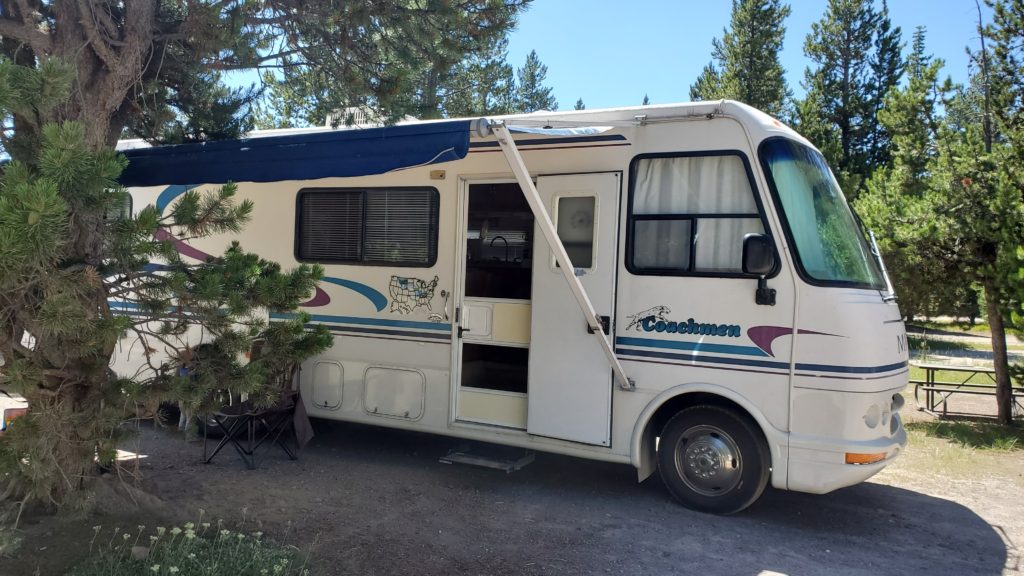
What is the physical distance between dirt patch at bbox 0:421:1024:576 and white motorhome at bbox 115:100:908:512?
40 centimetres

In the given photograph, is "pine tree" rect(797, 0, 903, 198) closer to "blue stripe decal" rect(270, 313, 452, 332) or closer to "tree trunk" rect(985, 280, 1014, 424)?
"tree trunk" rect(985, 280, 1014, 424)

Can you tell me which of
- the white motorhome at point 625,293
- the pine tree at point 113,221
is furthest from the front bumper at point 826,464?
the pine tree at point 113,221

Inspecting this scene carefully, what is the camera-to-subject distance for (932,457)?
7391mm

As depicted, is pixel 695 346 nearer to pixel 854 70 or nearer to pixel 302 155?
pixel 302 155

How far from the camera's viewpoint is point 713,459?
5.46 m

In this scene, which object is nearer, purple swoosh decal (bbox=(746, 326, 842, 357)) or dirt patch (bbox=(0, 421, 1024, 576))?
dirt patch (bbox=(0, 421, 1024, 576))

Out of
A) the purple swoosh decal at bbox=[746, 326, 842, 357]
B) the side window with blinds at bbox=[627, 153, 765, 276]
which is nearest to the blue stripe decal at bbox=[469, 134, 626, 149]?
the side window with blinds at bbox=[627, 153, 765, 276]

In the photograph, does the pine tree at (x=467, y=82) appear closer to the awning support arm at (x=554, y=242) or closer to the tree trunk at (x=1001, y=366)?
the awning support arm at (x=554, y=242)

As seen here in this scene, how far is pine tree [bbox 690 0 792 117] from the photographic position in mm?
22312

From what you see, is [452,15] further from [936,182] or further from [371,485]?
[936,182]

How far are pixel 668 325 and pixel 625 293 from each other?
386 mm

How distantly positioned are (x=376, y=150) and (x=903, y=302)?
8258 mm

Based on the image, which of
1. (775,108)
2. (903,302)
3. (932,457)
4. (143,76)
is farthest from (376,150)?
(775,108)

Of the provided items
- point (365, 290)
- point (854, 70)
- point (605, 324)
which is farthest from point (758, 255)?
point (854, 70)
